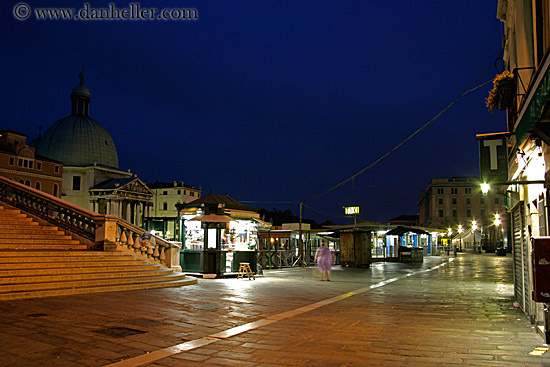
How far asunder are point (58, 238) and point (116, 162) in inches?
3232

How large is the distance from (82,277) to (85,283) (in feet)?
1.09

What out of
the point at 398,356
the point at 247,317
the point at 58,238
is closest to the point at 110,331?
the point at 247,317

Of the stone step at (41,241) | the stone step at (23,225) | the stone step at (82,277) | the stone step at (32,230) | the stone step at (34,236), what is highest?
the stone step at (23,225)

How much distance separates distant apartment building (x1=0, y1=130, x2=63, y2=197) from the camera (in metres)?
66.7

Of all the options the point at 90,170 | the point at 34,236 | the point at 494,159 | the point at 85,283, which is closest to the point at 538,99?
the point at 494,159

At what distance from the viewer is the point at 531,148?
8117 millimetres

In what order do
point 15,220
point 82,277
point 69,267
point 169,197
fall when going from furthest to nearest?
point 169,197, point 15,220, point 69,267, point 82,277

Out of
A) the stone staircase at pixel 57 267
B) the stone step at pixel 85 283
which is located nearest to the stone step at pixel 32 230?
the stone staircase at pixel 57 267

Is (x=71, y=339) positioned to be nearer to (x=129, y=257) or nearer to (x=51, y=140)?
(x=129, y=257)

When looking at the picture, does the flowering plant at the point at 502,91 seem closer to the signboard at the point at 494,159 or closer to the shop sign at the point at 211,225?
the signboard at the point at 494,159

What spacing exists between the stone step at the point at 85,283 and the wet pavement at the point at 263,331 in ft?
2.57

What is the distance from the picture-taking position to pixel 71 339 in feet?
22.7

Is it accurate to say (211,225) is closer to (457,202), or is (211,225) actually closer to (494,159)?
(494,159)

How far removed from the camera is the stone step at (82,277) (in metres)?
11.5
